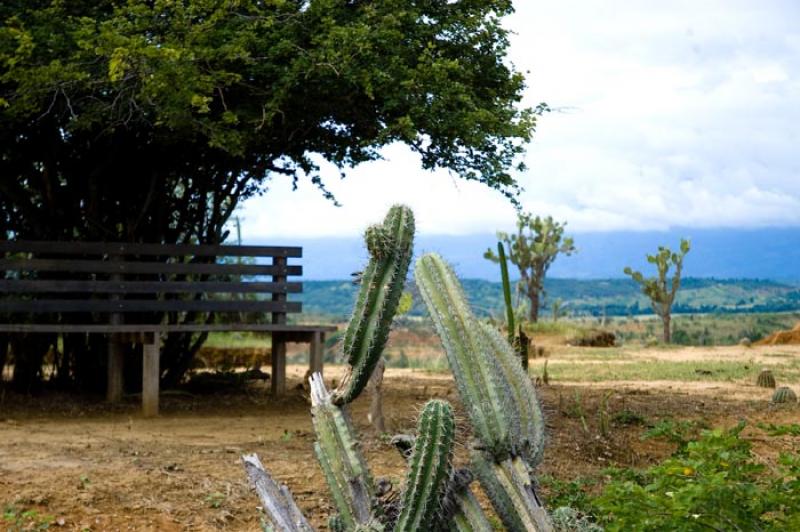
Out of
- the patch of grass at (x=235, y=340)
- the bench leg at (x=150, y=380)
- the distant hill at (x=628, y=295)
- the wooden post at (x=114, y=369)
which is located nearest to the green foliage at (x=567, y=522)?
the bench leg at (x=150, y=380)

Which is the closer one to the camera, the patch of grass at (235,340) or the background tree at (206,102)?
the background tree at (206,102)

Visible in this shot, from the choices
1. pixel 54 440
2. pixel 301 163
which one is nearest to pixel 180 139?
pixel 301 163

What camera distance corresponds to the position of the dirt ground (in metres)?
8.34

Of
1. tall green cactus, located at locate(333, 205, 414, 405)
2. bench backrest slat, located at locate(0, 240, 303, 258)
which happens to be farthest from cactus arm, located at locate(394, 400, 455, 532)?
bench backrest slat, located at locate(0, 240, 303, 258)

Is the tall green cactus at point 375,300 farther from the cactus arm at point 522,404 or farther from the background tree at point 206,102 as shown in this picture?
the background tree at point 206,102

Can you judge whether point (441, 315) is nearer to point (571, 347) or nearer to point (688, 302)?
point (571, 347)

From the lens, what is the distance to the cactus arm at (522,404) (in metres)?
5.78

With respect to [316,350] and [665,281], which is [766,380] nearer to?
[316,350]

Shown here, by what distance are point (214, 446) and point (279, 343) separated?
479 centimetres

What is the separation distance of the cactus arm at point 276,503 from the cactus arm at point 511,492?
0.97m

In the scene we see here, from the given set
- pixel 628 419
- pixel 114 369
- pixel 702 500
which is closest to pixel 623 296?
pixel 114 369

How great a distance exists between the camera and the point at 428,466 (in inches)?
201

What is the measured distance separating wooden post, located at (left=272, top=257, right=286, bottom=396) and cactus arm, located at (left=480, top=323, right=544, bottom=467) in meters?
9.00

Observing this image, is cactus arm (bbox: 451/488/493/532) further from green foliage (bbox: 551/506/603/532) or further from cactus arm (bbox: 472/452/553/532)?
green foliage (bbox: 551/506/603/532)
